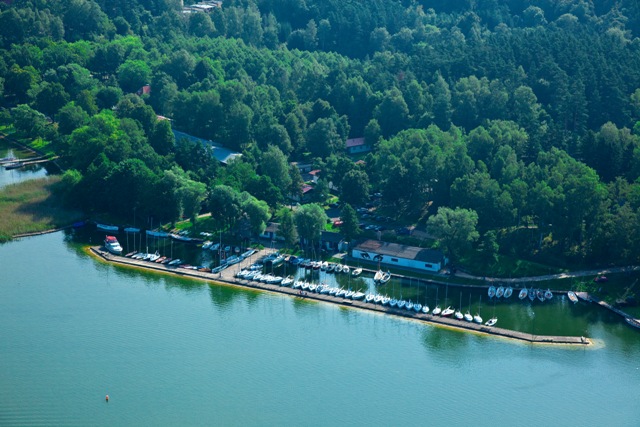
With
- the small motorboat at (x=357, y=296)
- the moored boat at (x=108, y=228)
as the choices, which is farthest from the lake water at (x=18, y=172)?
the small motorboat at (x=357, y=296)

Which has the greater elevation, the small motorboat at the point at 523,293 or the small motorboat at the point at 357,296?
the small motorboat at the point at 523,293

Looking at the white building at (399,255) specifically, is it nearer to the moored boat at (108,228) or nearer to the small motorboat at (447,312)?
the small motorboat at (447,312)

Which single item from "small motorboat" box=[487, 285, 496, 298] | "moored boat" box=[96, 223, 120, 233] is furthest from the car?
"moored boat" box=[96, 223, 120, 233]

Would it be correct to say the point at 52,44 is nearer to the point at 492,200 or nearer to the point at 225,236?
the point at 225,236

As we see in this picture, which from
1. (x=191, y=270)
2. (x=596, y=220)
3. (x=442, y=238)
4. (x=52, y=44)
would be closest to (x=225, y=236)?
(x=191, y=270)

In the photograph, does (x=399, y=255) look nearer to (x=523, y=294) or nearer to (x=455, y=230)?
(x=455, y=230)
